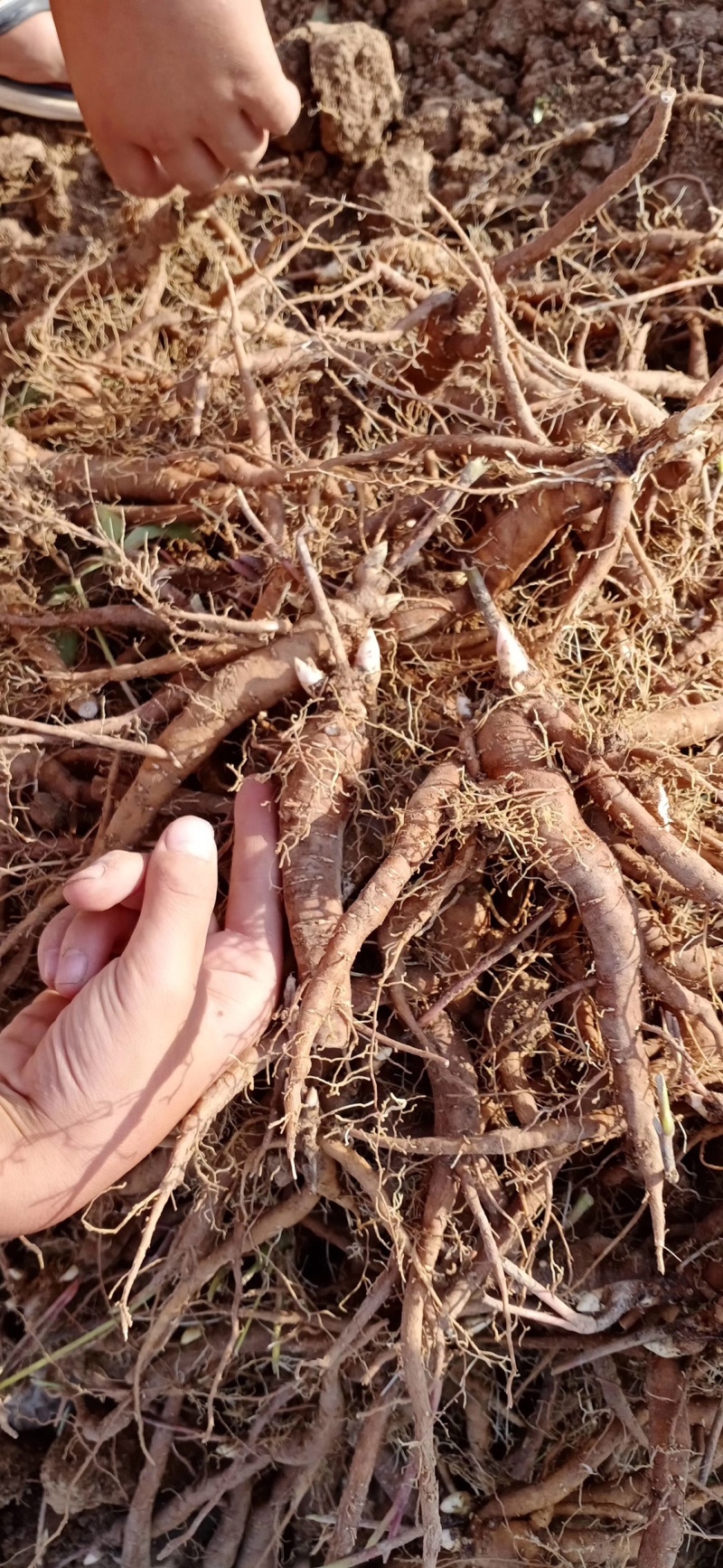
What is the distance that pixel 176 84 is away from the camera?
1.25 meters

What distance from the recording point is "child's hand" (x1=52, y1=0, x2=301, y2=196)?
123 centimetres

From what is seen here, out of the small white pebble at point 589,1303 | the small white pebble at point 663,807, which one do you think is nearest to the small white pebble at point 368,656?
the small white pebble at point 663,807

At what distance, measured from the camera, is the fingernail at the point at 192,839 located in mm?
1141

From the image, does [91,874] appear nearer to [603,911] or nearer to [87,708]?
[87,708]

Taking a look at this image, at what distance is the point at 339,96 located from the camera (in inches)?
63.6

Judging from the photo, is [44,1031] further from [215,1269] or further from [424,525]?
[424,525]

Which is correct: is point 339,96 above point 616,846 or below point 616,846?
above

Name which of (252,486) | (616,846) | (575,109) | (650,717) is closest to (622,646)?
(650,717)

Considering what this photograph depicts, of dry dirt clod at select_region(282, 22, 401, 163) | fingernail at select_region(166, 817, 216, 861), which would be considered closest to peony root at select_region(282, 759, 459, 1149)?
fingernail at select_region(166, 817, 216, 861)

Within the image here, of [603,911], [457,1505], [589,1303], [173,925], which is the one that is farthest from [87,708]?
[457,1505]

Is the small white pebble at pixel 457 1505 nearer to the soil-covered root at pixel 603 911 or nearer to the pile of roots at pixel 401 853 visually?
the pile of roots at pixel 401 853

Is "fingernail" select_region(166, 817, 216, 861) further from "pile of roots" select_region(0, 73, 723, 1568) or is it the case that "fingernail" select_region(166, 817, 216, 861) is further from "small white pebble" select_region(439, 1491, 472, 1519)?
"small white pebble" select_region(439, 1491, 472, 1519)

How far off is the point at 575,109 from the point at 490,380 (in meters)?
0.69

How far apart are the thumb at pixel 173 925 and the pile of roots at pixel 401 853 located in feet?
0.40
